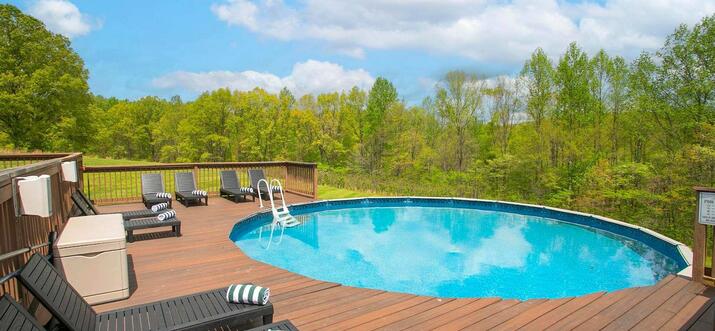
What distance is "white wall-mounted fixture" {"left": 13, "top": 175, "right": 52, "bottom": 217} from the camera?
8.28ft

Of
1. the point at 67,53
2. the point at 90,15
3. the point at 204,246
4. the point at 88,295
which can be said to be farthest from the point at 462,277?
the point at 90,15

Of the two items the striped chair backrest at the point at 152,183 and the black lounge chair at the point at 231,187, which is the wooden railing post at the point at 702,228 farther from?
the striped chair backrest at the point at 152,183

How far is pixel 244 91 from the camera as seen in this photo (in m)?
28.7

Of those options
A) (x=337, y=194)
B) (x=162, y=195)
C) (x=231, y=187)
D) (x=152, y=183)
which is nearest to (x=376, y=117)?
(x=337, y=194)

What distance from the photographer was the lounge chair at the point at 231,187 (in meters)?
9.56

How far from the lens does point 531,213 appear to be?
34.4ft

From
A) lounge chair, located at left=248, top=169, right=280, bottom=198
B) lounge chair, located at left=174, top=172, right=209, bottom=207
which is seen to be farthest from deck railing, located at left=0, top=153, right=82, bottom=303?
lounge chair, located at left=248, top=169, right=280, bottom=198

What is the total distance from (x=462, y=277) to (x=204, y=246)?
4.11 m

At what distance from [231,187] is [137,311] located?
24.6ft

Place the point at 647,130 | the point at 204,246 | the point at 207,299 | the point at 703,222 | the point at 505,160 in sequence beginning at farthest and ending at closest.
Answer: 1. the point at 505,160
2. the point at 647,130
3. the point at 204,246
4. the point at 703,222
5. the point at 207,299

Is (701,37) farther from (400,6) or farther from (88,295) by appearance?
(88,295)

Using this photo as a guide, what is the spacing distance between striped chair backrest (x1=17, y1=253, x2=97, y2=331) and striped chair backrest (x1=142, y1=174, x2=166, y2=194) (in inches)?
261

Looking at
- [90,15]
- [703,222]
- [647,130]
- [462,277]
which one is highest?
[90,15]

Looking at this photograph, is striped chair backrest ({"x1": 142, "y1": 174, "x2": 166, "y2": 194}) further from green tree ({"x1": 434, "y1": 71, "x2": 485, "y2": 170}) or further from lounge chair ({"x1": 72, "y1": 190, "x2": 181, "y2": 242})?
green tree ({"x1": 434, "y1": 71, "x2": 485, "y2": 170})
